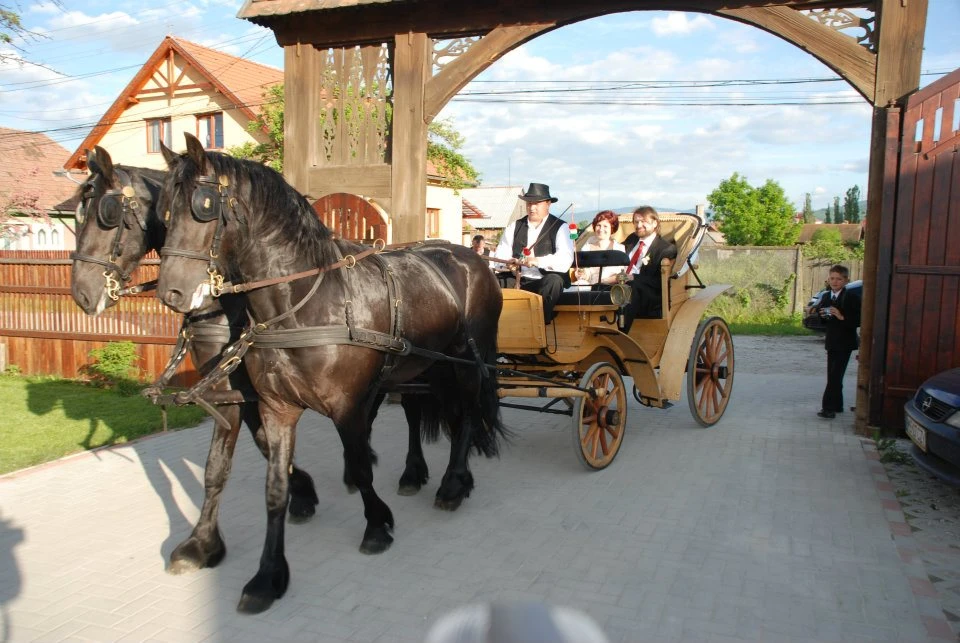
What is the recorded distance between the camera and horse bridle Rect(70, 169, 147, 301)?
154 inches

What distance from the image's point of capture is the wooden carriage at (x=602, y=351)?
5625mm

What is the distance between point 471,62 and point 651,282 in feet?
9.49

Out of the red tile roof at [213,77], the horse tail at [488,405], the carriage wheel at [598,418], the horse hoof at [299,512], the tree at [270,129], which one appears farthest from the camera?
the red tile roof at [213,77]

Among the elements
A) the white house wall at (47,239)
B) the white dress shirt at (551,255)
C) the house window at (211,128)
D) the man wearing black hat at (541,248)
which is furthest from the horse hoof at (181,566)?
the white house wall at (47,239)

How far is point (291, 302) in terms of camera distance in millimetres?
3699

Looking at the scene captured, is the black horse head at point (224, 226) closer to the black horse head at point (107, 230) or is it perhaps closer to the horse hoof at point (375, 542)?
the black horse head at point (107, 230)

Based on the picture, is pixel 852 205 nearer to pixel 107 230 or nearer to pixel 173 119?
pixel 173 119

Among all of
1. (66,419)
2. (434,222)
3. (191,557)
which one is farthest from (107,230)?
(434,222)

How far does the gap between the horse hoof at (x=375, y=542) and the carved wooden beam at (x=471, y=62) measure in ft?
15.2

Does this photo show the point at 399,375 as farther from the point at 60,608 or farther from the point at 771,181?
the point at 771,181

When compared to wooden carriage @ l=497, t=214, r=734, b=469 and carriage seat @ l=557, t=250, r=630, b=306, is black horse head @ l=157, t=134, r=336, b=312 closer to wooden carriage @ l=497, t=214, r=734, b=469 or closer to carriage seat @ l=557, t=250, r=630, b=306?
wooden carriage @ l=497, t=214, r=734, b=469

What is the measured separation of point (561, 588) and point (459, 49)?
5.57m

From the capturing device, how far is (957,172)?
6141 millimetres

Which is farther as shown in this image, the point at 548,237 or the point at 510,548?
the point at 548,237
